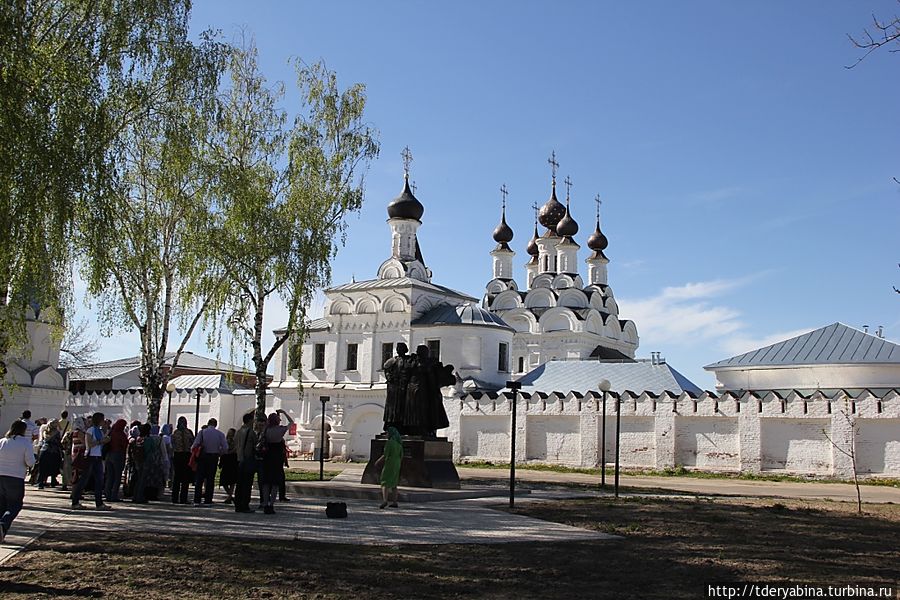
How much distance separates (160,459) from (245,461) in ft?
7.26

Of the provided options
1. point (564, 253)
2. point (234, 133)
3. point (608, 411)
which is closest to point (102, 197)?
point (234, 133)

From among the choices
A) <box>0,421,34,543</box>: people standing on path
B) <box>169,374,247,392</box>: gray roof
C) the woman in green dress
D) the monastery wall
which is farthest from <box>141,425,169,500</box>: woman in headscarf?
<box>169,374,247,392</box>: gray roof

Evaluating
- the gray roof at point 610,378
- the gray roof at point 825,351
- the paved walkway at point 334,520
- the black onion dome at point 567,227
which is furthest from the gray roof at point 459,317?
the paved walkway at point 334,520

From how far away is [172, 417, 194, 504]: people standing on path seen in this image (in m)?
14.8

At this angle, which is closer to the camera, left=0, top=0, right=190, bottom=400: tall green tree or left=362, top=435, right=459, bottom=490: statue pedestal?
left=0, top=0, right=190, bottom=400: tall green tree

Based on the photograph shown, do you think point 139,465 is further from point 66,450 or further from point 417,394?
point 417,394

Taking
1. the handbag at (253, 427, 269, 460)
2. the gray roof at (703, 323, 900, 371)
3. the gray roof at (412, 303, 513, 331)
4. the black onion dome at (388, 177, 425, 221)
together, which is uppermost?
the black onion dome at (388, 177, 425, 221)

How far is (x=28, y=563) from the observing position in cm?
841

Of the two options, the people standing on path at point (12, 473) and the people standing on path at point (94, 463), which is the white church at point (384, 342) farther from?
the people standing on path at point (12, 473)

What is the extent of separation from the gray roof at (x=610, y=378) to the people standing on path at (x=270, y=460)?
22771mm

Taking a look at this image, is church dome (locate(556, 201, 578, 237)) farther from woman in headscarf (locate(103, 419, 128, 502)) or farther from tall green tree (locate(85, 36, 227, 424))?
woman in headscarf (locate(103, 419, 128, 502))

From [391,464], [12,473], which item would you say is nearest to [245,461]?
[391,464]

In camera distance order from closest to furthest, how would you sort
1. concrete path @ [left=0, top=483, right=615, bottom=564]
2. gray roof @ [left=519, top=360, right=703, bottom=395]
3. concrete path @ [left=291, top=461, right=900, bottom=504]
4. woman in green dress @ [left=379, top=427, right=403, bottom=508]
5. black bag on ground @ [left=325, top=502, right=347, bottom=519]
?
concrete path @ [left=0, top=483, right=615, bottom=564] → black bag on ground @ [left=325, top=502, right=347, bottom=519] → woman in green dress @ [left=379, top=427, right=403, bottom=508] → concrete path @ [left=291, top=461, right=900, bottom=504] → gray roof @ [left=519, top=360, right=703, bottom=395]

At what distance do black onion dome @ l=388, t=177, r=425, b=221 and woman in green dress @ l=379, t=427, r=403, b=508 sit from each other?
100.0 ft
